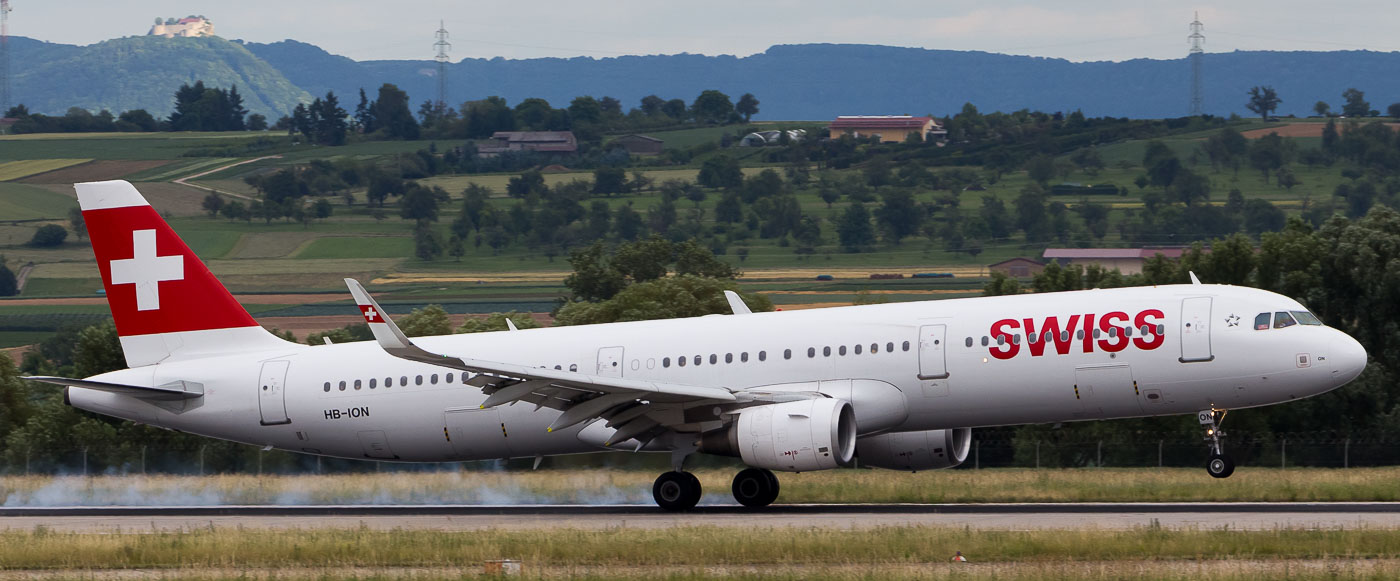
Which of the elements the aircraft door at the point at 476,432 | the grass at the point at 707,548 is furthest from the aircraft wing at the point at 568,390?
the grass at the point at 707,548

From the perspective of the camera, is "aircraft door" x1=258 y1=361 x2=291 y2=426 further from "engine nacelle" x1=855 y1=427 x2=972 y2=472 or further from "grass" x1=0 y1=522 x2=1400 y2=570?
"engine nacelle" x1=855 y1=427 x2=972 y2=472

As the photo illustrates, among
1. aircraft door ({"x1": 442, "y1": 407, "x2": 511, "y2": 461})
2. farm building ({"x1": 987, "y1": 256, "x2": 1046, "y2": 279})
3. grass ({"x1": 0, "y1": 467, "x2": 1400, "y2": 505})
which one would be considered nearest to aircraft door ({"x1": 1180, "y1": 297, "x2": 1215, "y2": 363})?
grass ({"x1": 0, "y1": 467, "x2": 1400, "y2": 505})

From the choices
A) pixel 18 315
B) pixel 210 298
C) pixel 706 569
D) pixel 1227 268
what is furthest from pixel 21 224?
pixel 706 569

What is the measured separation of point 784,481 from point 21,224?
178 meters

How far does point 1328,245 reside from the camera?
69.2 m

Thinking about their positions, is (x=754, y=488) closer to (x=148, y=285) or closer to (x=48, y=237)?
(x=148, y=285)

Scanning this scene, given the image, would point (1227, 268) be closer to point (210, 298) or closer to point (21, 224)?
point (210, 298)

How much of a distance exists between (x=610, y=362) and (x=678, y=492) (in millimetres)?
2884

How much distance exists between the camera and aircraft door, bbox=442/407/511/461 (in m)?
32.0

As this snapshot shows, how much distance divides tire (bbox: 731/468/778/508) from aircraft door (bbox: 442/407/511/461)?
15.0 ft

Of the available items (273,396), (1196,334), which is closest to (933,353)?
(1196,334)

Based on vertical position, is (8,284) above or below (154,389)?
below

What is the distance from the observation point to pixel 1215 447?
95.2 ft

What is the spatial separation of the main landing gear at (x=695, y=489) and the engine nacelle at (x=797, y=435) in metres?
1.47
